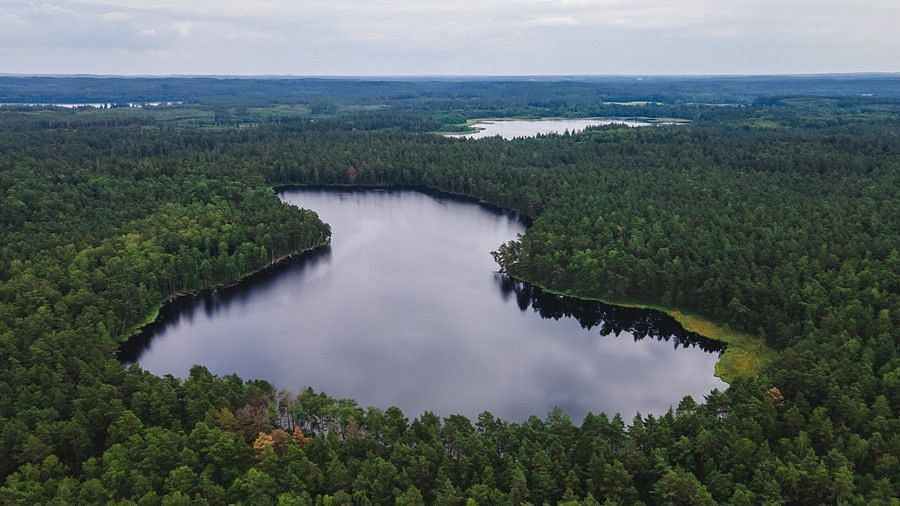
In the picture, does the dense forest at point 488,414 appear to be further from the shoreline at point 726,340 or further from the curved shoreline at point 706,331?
the shoreline at point 726,340

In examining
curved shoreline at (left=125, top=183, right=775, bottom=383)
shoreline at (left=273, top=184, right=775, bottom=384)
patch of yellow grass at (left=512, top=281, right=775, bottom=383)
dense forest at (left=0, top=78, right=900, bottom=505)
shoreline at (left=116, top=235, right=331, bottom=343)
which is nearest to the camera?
dense forest at (left=0, top=78, right=900, bottom=505)

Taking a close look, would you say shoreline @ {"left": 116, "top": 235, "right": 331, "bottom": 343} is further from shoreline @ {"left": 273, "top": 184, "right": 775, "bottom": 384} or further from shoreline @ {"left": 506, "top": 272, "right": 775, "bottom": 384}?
shoreline @ {"left": 506, "top": 272, "right": 775, "bottom": 384}

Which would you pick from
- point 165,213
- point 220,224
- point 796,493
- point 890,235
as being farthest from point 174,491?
point 890,235

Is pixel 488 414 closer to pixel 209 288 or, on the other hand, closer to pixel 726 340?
pixel 726 340

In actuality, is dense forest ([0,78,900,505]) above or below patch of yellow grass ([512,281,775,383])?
above

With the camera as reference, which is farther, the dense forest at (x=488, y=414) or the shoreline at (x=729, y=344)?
the shoreline at (x=729, y=344)

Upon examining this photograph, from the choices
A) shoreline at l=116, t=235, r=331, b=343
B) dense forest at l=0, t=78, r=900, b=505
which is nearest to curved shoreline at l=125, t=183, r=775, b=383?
shoreline at l=116, t=235, r=331, b=343

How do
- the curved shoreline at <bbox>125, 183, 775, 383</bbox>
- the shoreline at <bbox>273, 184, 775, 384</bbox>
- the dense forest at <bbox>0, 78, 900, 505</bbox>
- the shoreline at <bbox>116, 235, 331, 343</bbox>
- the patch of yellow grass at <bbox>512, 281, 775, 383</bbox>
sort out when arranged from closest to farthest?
the dense forest at <bbox>0, 78, 900, 505</bbox>
the patch of yellow grass at <bbox>512, 281, 775, 383</bbox>
the shoreline at <bbox>273, 184, 775, 384</bbox>
the curved shoreline at <bbox>125, 183, 775, 383</bbox>
the shoreline at <bbox>116, 235, 331, 343</bbox>

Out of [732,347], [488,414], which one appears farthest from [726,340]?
[488,414]

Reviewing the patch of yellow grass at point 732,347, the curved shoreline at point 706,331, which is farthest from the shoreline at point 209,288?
the patch of yellow grass at point 732,347
